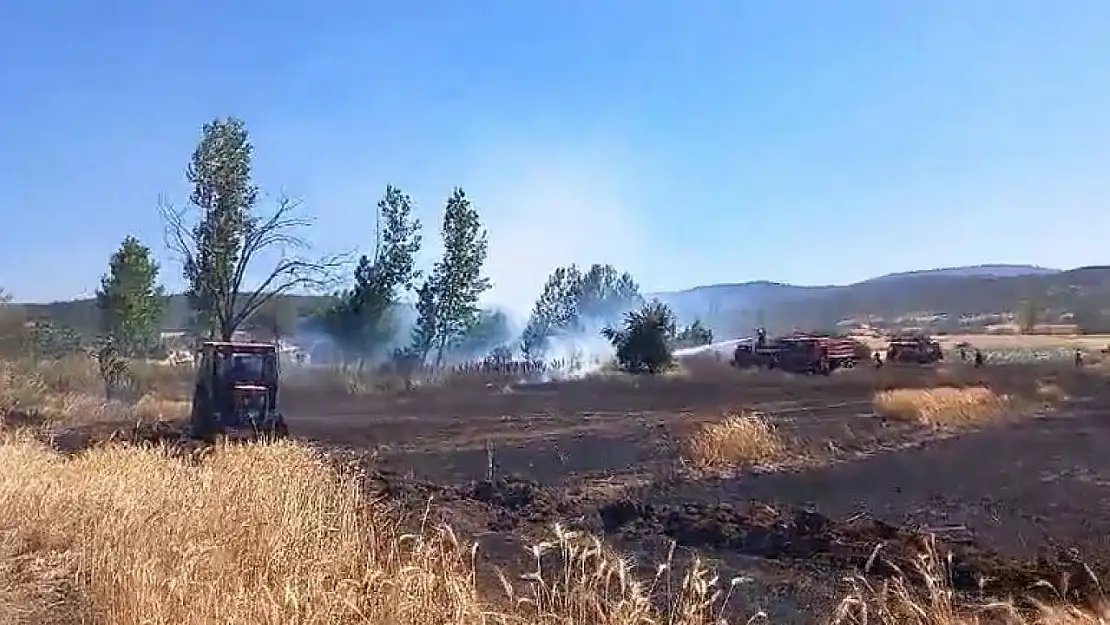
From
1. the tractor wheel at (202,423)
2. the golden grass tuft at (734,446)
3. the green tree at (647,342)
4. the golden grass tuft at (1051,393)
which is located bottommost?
the golden grass tuft at (1051,393)

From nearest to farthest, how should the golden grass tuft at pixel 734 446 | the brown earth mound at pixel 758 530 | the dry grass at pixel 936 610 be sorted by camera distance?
the dry grass at pixel 936 610
the brown earth mound at pixel 758 530
the golden grass tuft at pixel 734 446

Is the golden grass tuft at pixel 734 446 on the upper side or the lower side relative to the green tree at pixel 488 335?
lower

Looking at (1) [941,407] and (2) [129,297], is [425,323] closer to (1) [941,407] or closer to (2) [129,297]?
(2) [129,297]

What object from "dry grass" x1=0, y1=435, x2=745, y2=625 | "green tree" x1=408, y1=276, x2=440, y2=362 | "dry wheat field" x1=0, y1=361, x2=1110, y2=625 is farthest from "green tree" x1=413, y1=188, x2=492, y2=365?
"dry grass" x1=0, y1=435, x2=745, y2=625

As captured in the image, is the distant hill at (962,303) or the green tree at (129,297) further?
the distant hill at (962,303)

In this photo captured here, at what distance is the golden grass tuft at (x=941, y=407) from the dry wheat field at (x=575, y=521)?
0.15 meters

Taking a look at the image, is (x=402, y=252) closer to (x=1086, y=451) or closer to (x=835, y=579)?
(x=1086, y=451)

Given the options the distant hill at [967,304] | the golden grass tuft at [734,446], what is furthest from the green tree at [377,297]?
the distant hill at [967,304]

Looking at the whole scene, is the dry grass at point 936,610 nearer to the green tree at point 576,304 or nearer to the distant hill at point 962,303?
the green tree at point 576,304

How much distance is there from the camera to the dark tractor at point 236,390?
25547mm

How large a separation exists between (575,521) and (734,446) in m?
7.08

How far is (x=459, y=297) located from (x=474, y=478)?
1458 inches

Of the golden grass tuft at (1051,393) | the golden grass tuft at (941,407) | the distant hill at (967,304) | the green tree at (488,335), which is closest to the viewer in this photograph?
the golden grass tuft at (941,407)

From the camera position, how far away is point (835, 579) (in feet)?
36.7
